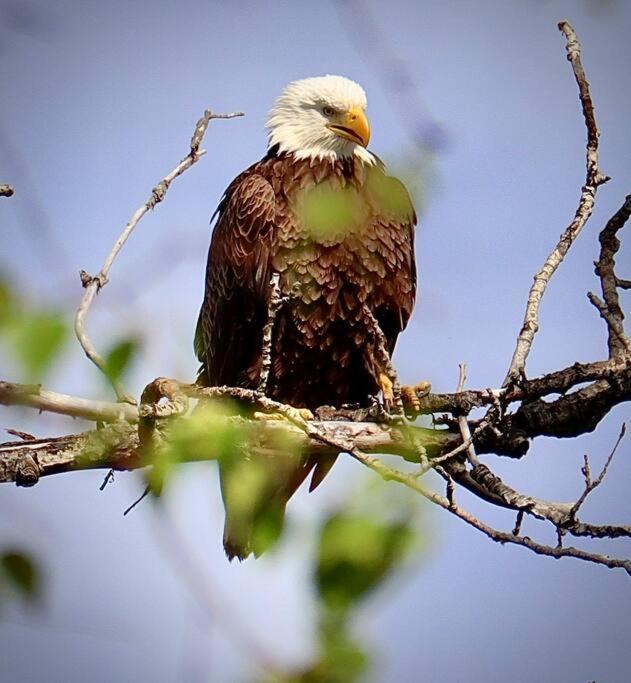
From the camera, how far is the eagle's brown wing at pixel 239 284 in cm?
436

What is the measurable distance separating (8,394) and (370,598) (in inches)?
35.9

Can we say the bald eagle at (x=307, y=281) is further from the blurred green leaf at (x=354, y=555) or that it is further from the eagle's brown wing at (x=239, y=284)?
the blurred green leaf at (x=354, y=555)

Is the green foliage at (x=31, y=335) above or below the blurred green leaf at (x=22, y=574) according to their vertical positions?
above

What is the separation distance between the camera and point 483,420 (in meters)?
3.25

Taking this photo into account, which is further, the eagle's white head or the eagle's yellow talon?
the eagle's white head

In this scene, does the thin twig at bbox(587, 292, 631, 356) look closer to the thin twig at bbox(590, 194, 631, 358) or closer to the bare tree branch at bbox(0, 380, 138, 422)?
the thin twig at bbox(590, 194, 631, 358)

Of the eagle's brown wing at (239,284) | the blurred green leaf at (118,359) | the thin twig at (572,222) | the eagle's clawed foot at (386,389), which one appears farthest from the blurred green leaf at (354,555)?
the eagle's brown wing at (239,284)

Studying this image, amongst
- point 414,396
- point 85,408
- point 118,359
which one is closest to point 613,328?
point 414,396

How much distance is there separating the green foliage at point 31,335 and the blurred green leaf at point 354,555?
501mm

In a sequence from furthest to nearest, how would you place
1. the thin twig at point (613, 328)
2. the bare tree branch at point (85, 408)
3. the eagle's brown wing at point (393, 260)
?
the eagle's brown wing at point (393, 260)
the thin twig at point (613, 328)
the bare tree branch at point (85, 408)

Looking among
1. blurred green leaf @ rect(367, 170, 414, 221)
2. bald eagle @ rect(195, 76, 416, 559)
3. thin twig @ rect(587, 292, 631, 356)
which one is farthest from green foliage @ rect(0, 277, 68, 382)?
bald eagle @ rect(195, 76, 416, 559)

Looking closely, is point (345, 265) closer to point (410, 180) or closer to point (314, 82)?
point (314, 82)

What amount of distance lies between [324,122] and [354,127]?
0.24 meters

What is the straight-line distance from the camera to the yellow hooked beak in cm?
471
